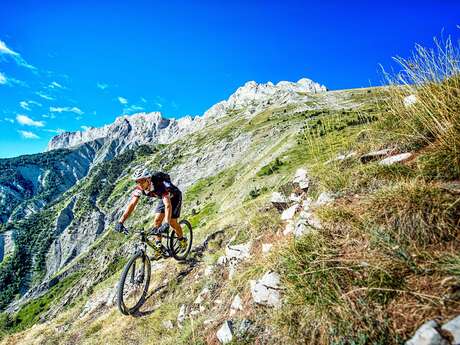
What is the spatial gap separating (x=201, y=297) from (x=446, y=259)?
5.37 m

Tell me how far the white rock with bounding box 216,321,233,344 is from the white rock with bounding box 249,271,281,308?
0.61m

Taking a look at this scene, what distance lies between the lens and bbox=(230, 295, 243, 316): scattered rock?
557 cm

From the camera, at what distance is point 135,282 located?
30.1ft

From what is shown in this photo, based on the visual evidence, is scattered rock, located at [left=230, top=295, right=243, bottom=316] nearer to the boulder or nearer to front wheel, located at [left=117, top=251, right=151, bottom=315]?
the boulder

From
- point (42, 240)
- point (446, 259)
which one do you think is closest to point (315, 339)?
point (446, 259)

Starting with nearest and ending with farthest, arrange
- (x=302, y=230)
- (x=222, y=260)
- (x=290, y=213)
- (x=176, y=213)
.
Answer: (x=302, y=230), (x=290, y=213), (x=222, y=260), (x=176, y=213)

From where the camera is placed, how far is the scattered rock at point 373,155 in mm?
6990

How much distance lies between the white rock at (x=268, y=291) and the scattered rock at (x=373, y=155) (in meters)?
3.87

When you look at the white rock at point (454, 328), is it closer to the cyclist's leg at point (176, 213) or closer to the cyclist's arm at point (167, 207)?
the cyclist's arm at point (167, 207)

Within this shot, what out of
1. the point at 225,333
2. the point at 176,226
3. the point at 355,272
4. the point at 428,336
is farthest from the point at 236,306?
the point at 176,226

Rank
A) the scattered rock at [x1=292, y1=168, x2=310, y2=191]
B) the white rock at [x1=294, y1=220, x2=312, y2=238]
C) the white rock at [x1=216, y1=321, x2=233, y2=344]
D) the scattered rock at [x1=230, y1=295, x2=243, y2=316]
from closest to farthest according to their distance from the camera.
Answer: the white rock at [x1=216, y1=321, x2=233, y2=344], the white rock at [x1=294, y1=220, x2=312, y2=238], the scattered rock at [x1=230, y1=295, x2=243, y2=316], the scattered rock at [x1=292, y1=168, x2=310, y2=191]

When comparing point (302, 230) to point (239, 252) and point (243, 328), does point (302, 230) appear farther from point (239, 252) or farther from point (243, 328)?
point (239, 252)

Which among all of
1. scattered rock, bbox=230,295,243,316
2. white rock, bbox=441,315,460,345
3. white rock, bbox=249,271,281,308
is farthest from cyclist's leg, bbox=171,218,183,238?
white rock, bbox=441,315,460,345

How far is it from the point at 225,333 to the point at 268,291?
1026 millimetres
